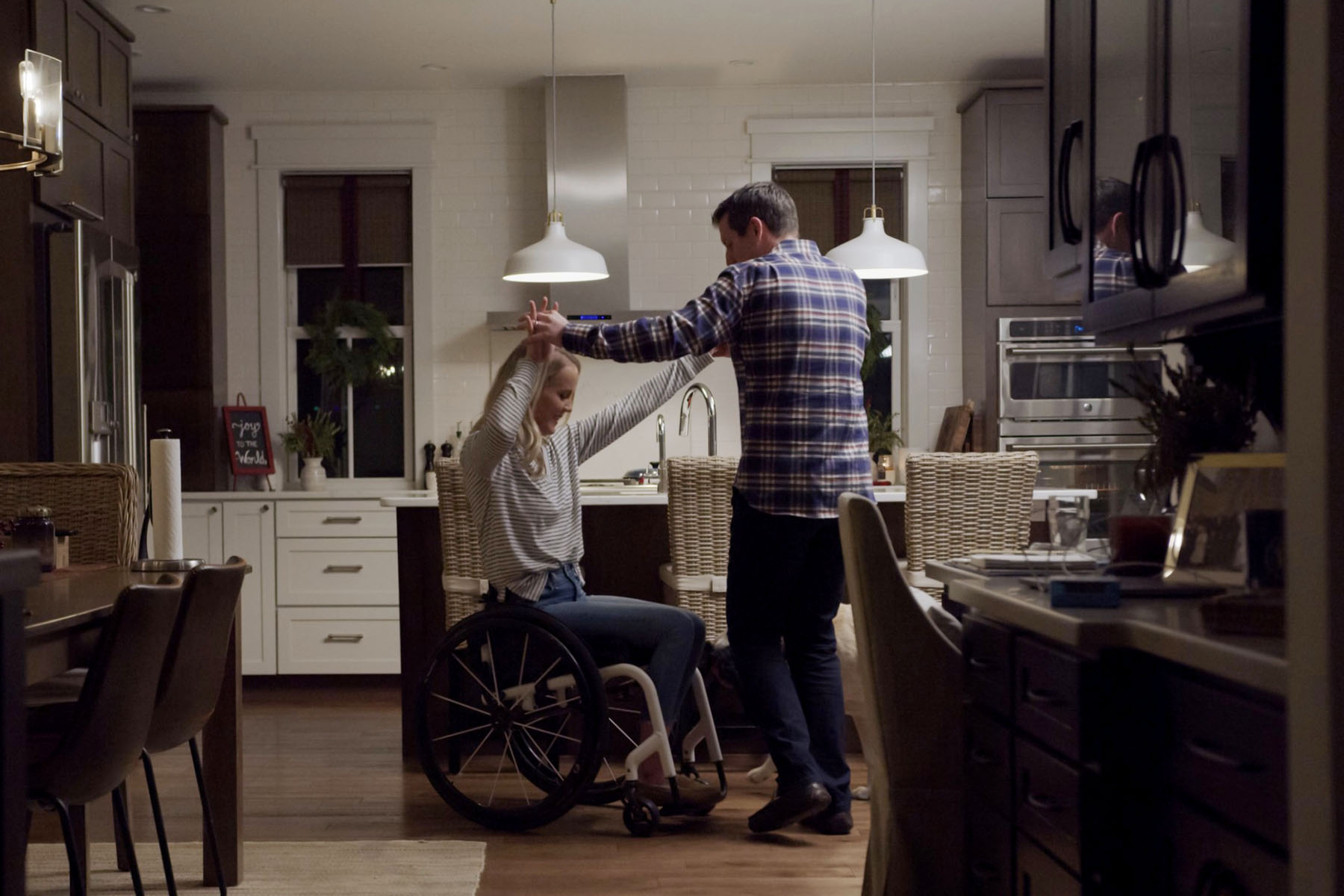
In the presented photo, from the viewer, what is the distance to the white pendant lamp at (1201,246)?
62.7 inches

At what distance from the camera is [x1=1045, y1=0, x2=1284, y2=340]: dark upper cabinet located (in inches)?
59.6

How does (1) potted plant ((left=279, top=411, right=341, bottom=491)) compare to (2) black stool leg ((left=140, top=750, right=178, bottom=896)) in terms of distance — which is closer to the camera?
(2) black stool leg ((left=140, top=750, right=178, bottom=896))

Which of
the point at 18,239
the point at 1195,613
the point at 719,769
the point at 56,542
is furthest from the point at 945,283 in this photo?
the point at 1195,613

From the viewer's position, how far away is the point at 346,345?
6.54m

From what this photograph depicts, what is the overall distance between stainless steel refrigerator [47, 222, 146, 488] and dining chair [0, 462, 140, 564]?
140cm

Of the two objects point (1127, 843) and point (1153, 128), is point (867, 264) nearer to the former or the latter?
point (1153, 128)

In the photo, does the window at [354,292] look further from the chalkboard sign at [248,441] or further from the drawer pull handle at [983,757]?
the drawer pull handle at [983,757]

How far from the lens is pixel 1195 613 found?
149 cm

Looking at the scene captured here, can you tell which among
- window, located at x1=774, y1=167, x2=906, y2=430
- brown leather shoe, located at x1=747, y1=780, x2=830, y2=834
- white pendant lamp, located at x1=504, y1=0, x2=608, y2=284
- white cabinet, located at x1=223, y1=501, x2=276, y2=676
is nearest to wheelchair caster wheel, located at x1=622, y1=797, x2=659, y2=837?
brown leather shoe, located at x1=747, y1=780, x2=830, y2=834

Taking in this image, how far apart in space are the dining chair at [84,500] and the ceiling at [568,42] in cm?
273

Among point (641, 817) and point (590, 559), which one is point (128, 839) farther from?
point (590, 559)

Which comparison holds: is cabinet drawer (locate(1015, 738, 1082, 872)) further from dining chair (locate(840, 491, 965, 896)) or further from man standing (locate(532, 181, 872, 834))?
man standing (locate(532, 181, 872, 834))

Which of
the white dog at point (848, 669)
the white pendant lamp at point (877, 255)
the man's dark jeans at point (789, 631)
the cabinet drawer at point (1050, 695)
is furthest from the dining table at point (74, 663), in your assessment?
the white pendant lamp at point (877, 255)

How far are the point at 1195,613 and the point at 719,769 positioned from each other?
219cm
